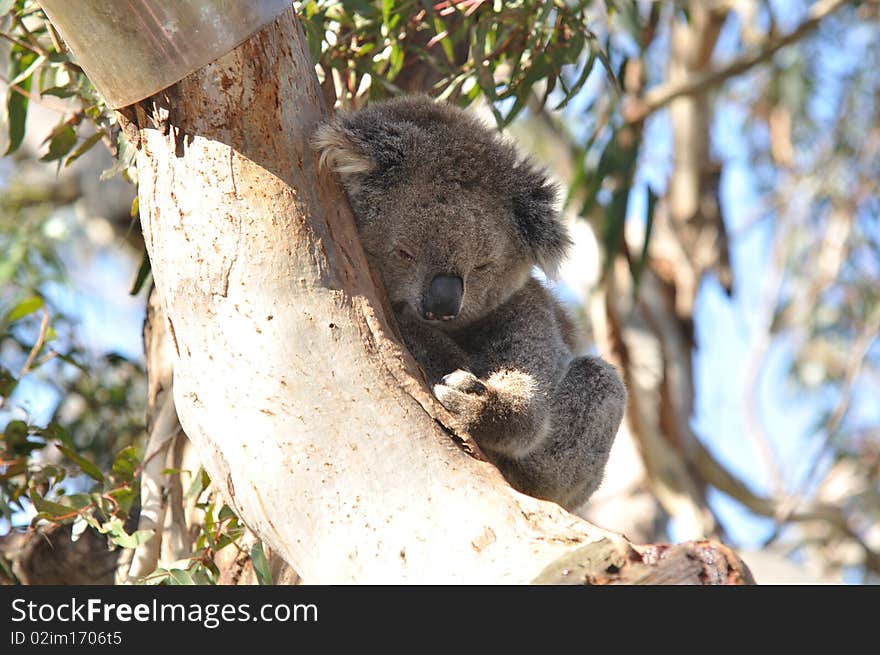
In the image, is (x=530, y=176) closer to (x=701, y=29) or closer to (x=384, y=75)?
(x=384, y=75)

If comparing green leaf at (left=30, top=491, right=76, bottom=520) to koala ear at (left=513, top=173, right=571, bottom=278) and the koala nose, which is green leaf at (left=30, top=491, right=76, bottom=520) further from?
koala ear at (left=513, top=173, right=571, bottom=278)

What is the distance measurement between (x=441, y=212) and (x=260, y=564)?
0.99m

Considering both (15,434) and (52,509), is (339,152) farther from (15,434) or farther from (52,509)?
(15,434)

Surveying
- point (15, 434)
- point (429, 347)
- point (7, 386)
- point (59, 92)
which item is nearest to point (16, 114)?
point (59, 92)

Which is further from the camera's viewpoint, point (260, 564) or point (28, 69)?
point (28, 69)

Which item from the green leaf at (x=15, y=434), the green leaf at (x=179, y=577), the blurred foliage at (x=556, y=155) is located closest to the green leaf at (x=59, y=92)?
the blurred foliage at (x=556, y=155)

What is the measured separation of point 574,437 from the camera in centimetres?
282

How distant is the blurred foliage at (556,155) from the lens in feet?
9.87

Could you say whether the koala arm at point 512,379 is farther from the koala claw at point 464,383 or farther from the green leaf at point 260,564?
the green leaf at point 260,564

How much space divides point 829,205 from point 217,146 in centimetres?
762

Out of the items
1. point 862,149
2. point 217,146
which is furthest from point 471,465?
point 862,149

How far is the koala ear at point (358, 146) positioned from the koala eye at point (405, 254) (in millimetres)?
205

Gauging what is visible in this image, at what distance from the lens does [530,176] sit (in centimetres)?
289
